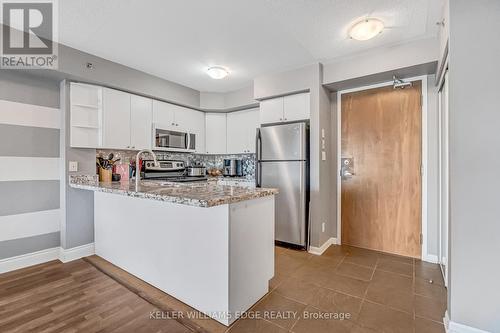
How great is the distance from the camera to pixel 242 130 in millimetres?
4270

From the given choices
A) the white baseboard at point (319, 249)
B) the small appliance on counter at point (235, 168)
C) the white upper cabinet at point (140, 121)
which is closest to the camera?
the white baseboard at point (319, 249)

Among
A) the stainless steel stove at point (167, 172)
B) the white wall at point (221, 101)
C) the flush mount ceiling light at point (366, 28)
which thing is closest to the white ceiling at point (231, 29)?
the flush mount ceiling light at point (366, 28)

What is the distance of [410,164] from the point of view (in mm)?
2844

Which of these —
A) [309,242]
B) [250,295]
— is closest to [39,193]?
[250,295]

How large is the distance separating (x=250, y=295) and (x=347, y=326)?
72 centimetres

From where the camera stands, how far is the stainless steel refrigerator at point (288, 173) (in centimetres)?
305

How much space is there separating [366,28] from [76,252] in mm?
4027

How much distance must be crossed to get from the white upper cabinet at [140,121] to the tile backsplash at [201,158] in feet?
1.09

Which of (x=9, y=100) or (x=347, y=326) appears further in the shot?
(x=9, y=100)

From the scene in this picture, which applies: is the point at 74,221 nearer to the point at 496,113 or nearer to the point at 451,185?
the point at 451,185

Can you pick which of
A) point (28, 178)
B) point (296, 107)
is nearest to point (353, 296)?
point (296, 107)

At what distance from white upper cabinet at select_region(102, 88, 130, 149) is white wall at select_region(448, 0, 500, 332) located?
3.49 meters

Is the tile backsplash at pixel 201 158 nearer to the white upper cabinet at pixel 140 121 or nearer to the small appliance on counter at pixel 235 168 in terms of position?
the small appliance on counter at pixel 235 168

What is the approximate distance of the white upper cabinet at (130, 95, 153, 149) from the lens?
10.9ft
